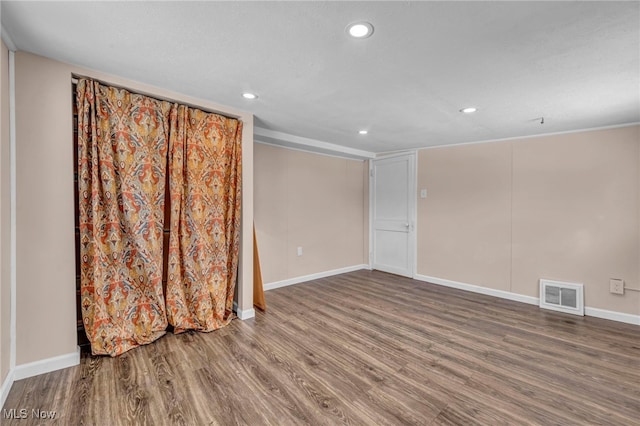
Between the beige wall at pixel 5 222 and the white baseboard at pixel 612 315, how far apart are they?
528 centimetres

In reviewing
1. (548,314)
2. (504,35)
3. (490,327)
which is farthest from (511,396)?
(504,35)

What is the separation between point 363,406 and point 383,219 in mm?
3799

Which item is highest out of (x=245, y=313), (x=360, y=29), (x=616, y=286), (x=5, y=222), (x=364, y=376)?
(x=360, y=29)

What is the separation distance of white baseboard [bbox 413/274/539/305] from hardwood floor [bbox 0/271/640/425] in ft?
1.59

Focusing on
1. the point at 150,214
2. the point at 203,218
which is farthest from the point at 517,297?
the point at 150,214

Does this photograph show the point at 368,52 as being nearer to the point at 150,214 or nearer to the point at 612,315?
the point at 150,214

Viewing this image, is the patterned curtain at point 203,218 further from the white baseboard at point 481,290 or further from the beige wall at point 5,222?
the white baseboard at point 481,290

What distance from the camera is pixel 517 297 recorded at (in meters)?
3.79

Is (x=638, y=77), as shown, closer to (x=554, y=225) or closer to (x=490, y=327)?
(x=554, y=225)

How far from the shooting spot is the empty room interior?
165 cm

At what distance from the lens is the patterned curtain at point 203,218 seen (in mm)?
2605

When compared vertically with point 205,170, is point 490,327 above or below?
below

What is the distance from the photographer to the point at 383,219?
5.31 m

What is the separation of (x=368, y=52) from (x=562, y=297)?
3.67 metres
